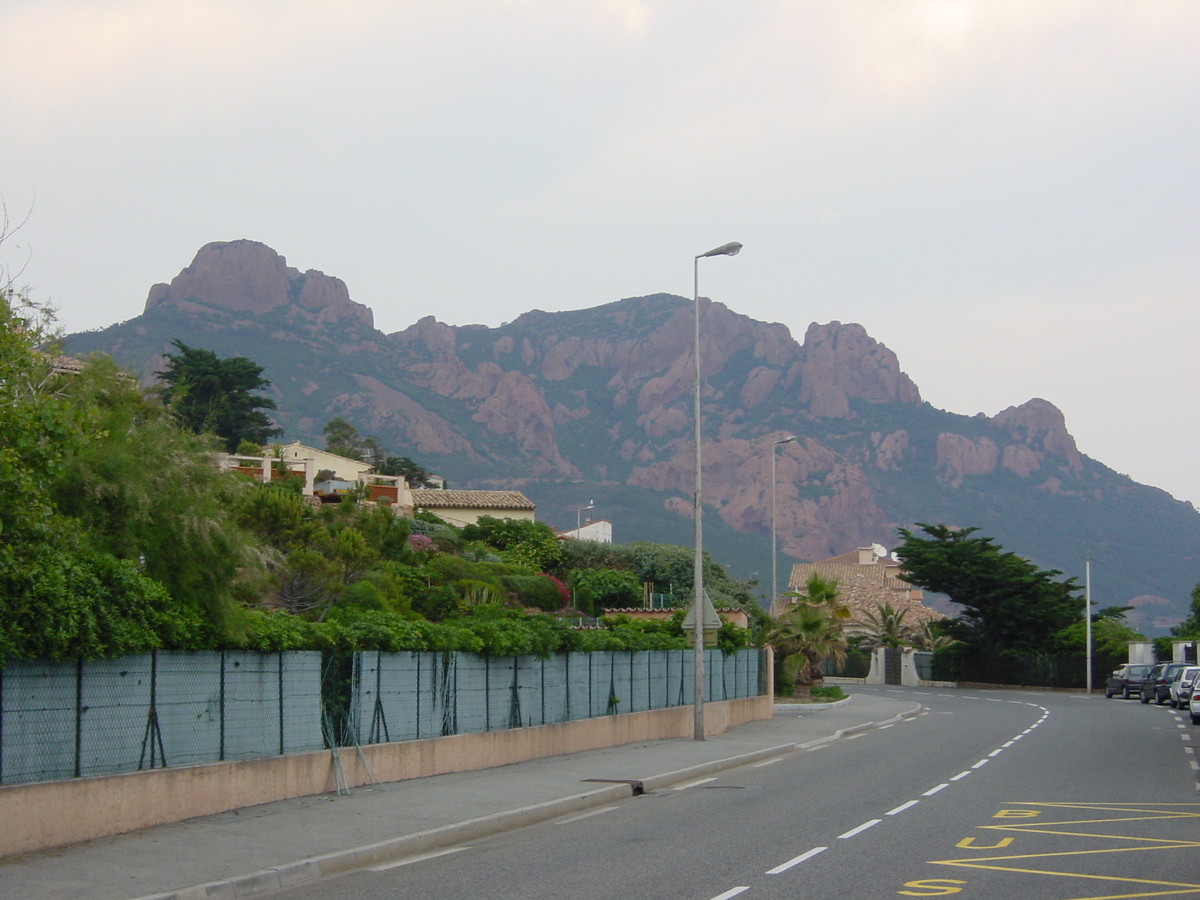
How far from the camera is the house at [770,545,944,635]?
92062 millimetres

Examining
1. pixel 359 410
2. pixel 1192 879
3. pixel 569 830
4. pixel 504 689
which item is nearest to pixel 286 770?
pixel 569 830

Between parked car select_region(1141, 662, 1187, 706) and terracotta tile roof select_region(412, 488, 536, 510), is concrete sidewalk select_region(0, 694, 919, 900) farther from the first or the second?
terracotta tile roof select_region(412, 488, 536, 510)

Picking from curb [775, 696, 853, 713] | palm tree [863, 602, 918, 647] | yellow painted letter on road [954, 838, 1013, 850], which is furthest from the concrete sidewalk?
palm tree [863, 602, 918, 647]

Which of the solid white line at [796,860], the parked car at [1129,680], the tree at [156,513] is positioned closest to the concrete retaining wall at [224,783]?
the tree at [156,513]

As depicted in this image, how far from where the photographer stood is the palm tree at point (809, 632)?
156 ft

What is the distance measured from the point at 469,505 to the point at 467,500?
1.37 metres

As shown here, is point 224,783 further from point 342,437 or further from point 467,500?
point 342,437

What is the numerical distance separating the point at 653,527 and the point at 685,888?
177 meters

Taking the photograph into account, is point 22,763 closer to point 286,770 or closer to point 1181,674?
point 286,770

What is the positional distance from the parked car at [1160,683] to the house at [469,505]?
42.9 metres

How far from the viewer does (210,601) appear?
15.7m

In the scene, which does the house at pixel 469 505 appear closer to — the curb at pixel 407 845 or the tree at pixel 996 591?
the tree at pixel 996 591

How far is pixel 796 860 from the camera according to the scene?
449 inches

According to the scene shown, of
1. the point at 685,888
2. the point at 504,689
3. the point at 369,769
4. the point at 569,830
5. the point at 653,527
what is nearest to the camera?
the point at 685,888
